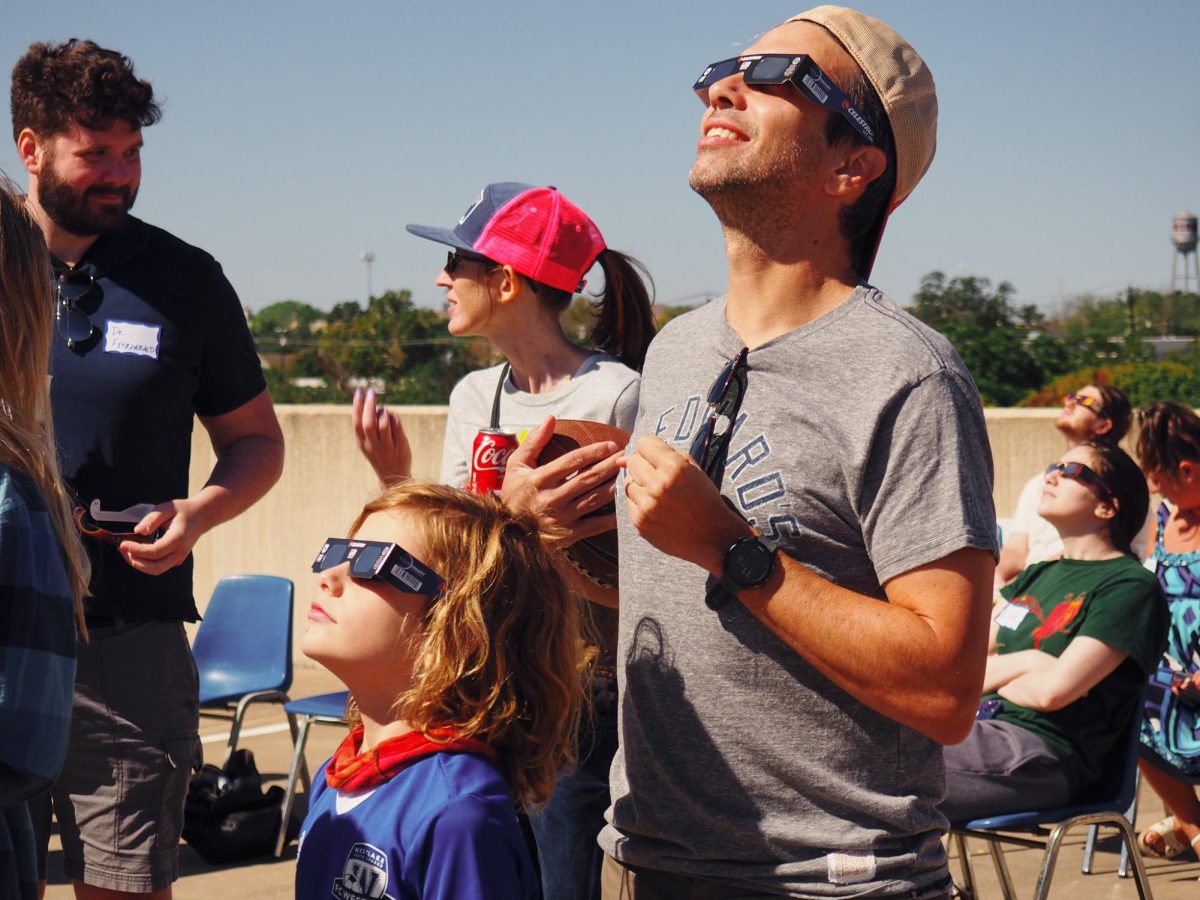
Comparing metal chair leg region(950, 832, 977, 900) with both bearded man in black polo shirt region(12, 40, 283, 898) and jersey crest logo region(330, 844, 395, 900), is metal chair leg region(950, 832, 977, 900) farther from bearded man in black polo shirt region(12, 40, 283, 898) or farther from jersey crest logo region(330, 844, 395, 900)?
jersey crest logo region(330, 844, 395, 900)

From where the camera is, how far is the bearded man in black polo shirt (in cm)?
316

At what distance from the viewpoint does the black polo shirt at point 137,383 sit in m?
3.21

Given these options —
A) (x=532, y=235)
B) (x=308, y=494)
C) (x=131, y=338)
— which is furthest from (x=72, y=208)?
(x=308, y=494)

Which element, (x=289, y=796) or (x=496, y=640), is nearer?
(x=496, y=640)

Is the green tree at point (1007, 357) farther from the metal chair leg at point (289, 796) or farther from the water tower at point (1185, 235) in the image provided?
the water tower at point (1185, 235)

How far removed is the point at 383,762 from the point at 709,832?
501mm

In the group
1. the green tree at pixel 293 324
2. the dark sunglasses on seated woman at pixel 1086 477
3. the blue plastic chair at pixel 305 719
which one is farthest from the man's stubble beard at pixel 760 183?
the green tree at pixel 293 324

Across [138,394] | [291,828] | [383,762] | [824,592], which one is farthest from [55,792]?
[291,828]

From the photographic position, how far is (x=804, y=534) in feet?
6.20

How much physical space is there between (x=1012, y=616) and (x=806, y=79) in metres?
3.16

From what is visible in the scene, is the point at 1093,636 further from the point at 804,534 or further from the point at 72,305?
the point at 72,305

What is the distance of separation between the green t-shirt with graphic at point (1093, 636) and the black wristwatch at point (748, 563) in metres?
2.66

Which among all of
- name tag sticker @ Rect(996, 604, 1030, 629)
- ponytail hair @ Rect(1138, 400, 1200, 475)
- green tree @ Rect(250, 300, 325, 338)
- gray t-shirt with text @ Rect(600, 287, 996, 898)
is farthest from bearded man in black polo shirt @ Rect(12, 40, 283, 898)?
green tree @ Rect(250, 300, 325, 338)

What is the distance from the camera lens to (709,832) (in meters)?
1.95
